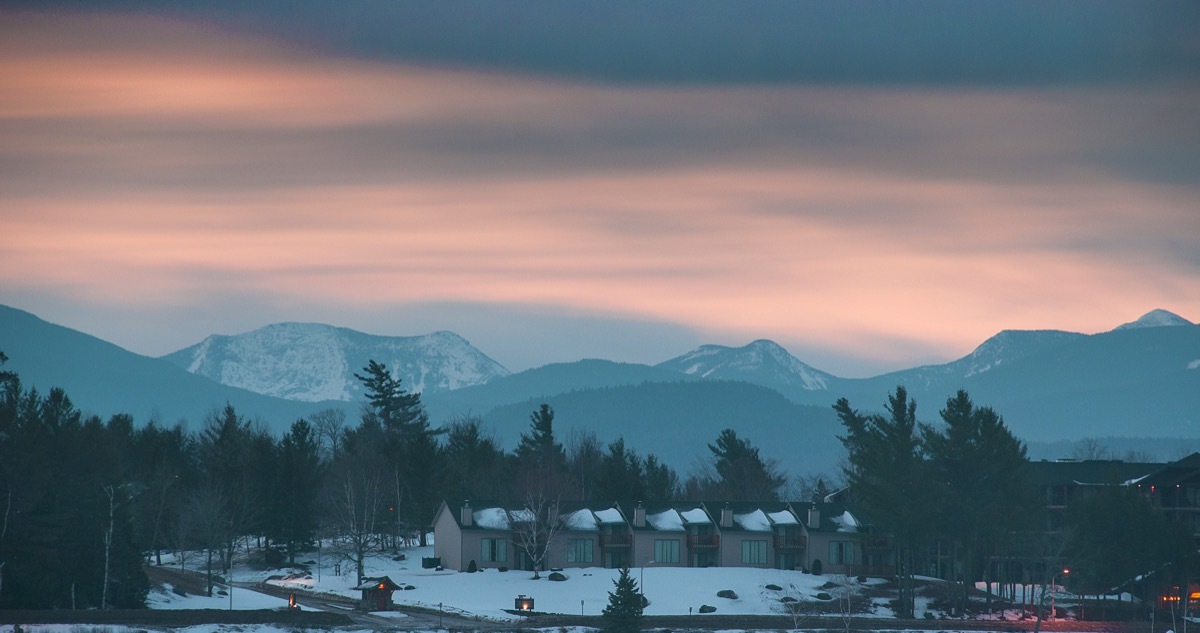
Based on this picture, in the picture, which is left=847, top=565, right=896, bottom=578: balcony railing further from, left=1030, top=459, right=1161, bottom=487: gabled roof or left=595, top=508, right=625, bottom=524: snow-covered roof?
left=595, top=508, right=625, bottom=524: snow-covered roof

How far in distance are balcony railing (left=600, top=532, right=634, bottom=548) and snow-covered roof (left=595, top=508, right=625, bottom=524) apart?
1.17 metres

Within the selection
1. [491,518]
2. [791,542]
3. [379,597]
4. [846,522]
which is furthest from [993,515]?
[379,597]

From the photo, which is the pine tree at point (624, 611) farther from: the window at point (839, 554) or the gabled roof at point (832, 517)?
the gabled roof at point (832, 517)

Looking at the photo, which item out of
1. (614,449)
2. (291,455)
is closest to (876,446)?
(614,449)

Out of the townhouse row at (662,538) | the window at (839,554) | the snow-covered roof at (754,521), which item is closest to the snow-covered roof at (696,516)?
the townhouse row at (662,538)

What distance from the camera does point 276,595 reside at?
352 ft

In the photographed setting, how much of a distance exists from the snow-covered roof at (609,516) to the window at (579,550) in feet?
7.10

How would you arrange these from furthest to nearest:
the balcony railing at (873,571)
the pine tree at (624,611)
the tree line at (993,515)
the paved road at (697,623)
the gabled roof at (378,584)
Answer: the balcony railing at (873,571) → the tree line at (993,515) → the gabled roof at (378,584) → the paved road at (697,623) → the pine tree at (624,611)

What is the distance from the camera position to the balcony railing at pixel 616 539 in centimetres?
12300

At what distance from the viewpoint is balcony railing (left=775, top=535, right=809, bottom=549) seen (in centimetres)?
12616

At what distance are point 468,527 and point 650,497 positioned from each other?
29.9m

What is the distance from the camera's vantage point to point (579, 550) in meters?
123

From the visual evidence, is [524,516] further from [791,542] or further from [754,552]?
[791,542]

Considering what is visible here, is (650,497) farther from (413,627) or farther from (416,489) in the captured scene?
(413,627)
